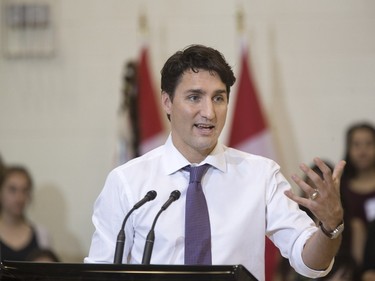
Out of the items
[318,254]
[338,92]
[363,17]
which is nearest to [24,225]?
[338,92]

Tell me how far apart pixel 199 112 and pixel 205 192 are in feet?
0.90

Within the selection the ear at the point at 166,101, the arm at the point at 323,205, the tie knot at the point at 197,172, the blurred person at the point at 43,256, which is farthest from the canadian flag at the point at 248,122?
the arm at the point at 323,205

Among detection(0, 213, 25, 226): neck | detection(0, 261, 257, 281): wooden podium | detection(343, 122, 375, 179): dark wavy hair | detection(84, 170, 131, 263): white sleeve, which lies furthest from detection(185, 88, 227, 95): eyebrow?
detection(0, 213, 25, 226): neck

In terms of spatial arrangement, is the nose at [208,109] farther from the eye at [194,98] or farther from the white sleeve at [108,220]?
the white sleeve at [108,220]

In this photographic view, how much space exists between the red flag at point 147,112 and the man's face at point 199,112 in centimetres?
269

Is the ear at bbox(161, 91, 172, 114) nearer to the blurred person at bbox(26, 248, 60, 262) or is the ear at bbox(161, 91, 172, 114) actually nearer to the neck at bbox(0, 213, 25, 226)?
the blurred person at bbox(26, 248, 60, 262)

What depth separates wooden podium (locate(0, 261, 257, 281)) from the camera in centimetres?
211

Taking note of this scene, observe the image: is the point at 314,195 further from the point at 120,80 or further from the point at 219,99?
the point at 120,80

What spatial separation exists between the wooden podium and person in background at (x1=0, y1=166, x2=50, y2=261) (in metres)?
3.11

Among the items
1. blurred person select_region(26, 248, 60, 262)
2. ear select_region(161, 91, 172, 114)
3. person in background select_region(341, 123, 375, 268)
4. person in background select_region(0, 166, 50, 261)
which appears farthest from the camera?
person in background select_region(0, 166, 50, 261)

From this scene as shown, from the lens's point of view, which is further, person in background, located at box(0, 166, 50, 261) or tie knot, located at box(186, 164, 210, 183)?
person in background, located at box(0, 166, 50, 261)

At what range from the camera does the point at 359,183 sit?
5.34 metres

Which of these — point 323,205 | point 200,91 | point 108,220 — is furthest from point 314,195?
point 108,220

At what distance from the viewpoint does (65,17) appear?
603 centimetres
